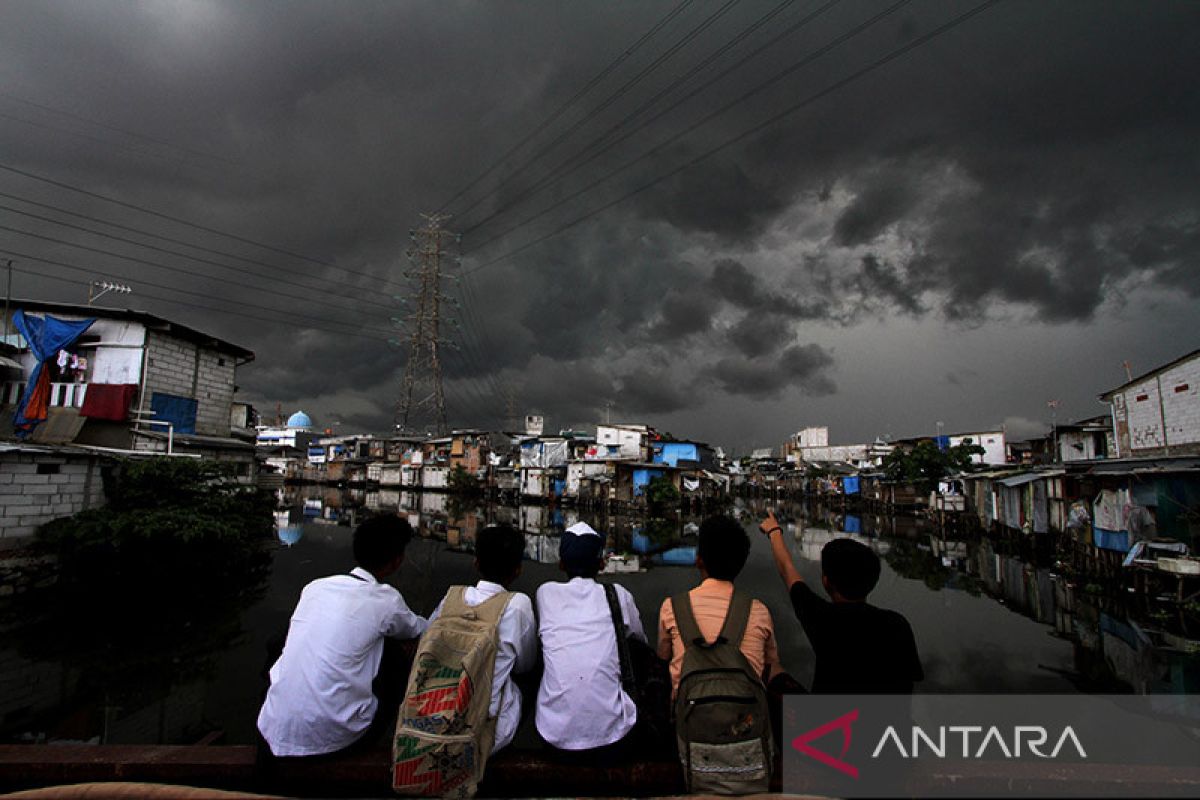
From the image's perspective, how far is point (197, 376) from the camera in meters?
20.3

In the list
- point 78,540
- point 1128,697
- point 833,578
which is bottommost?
point 1128,697

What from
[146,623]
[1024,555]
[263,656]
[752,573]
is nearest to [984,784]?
[263,656]

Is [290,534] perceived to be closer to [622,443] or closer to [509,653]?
[509,653]

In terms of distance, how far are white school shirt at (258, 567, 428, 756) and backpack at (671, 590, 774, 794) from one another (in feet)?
5.06

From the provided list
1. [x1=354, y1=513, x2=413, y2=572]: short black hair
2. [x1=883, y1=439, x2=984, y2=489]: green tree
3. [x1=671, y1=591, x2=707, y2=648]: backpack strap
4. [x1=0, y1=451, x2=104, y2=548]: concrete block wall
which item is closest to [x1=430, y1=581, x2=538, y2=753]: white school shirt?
[x1=354, y1=513, x2=413, y2=572]: short black hair

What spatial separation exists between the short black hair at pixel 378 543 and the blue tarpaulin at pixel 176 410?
2039cm

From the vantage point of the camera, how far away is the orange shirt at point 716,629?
259 centimetres

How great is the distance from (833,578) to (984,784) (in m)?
1.00

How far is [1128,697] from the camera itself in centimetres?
775

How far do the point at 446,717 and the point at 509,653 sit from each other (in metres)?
0.39

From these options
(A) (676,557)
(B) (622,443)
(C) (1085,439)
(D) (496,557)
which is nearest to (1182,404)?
(C) (1085,439)

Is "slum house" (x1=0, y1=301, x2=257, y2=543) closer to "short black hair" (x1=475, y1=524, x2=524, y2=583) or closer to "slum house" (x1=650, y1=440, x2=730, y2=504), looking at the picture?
"short black hair" (x1=475, y1=524, x2=524, y2=583)

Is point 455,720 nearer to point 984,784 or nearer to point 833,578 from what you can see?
point 833,578

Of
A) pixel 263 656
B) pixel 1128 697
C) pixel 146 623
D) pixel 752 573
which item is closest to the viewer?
pixel 1128 697
